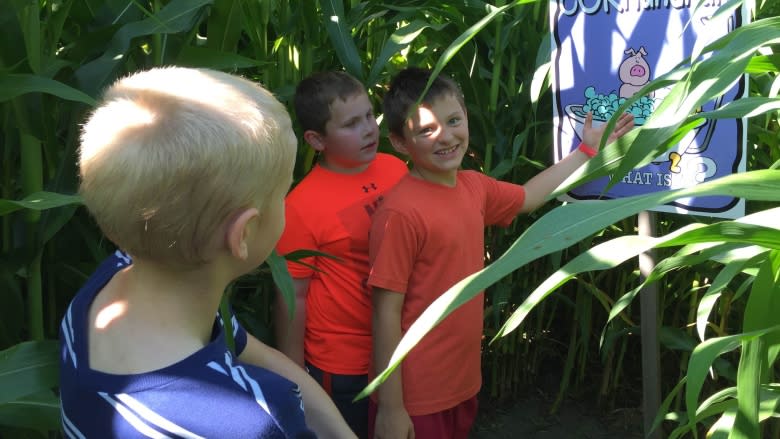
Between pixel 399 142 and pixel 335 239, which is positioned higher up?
pixel 399 142

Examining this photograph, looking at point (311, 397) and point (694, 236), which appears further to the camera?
point (311, 397)

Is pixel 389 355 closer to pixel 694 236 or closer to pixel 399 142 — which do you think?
pixel 399 142

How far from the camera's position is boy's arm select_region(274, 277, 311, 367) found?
5.16ft

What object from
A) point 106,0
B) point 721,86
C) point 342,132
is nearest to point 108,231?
point 721,86

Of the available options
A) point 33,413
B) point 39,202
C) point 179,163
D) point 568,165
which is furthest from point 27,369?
point 568,165

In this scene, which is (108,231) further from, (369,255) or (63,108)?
(369,255)

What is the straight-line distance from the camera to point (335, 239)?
5.10 ft

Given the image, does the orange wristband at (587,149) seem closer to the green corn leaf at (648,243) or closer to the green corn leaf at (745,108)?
the green corn leaf at (745,108)

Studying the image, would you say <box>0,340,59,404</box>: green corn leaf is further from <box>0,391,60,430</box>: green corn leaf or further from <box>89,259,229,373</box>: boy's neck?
<box>89,259,229,373</box>: boy's neck

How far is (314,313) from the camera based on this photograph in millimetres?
1614

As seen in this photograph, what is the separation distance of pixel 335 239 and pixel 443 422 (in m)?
0.37

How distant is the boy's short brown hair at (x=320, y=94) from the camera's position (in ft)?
5.23

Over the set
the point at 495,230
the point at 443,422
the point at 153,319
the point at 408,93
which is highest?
A: the point at 408,93

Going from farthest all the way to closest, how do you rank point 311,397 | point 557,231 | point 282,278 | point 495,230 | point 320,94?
1. point 495,230
2. point 320,94
3. point 282,278
4. point 311,397
5. point 557,231
